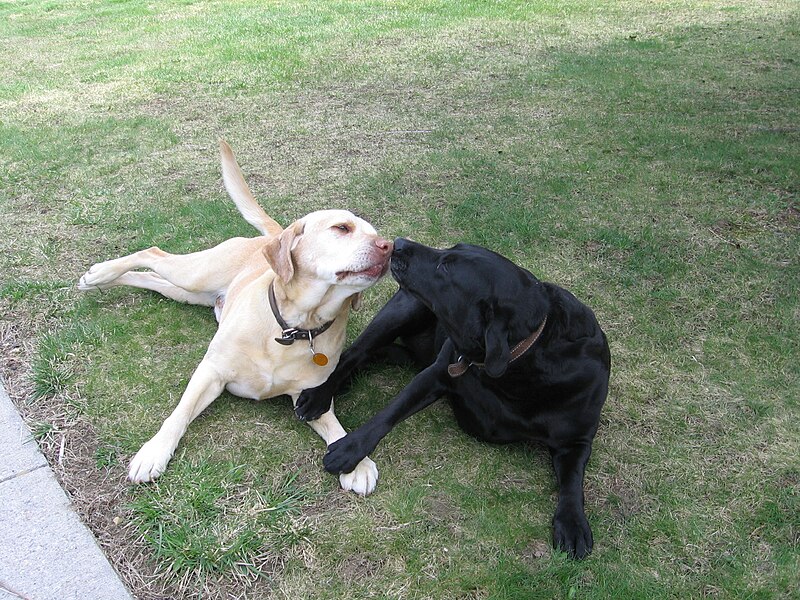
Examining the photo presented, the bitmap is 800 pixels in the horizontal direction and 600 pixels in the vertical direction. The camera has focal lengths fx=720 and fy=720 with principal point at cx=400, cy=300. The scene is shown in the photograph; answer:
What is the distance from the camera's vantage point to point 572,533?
8.20ft

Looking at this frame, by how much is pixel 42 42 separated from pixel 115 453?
380 inches

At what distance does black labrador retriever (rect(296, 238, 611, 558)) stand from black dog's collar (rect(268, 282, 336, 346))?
241 mm

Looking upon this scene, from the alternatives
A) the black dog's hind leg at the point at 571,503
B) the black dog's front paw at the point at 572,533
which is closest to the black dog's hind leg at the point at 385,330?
the black dog's hind leg at the point at 571,503

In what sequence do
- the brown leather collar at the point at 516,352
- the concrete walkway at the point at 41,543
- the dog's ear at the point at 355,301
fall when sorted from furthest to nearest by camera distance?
the dog's ear at the point at 355,301 → the brown leather collar at the point at 516,352 → the concrete walkway at the point at 41,543

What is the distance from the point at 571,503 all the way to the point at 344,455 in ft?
2.77

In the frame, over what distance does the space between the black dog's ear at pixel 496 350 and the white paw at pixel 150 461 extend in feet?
4.10

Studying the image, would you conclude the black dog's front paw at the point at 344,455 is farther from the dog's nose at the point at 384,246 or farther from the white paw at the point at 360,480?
the dog's nose at the point at 384,246

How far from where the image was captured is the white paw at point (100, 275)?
378 centimetres

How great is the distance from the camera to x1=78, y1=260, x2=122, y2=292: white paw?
3.78 metres

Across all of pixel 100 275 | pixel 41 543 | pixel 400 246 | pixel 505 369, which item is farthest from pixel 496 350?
pixel 100 275

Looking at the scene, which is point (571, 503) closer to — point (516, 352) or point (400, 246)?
point (516, 352)

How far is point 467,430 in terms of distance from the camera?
2.97 meters

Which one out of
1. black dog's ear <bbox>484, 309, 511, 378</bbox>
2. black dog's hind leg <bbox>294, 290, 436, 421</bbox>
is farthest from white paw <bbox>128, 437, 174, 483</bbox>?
black dog's ear <bbox>484, 309, 511, 378</bbox>

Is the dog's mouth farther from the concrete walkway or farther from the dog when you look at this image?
the concrete walkway
